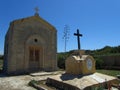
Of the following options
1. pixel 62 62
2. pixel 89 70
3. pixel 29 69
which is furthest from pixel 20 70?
pixel 62 62

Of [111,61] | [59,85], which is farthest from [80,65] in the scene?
[111,61]

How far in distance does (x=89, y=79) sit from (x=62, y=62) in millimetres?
14139

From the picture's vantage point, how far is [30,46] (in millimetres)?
16734

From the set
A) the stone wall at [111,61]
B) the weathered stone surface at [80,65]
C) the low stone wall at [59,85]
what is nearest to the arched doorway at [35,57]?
the low stone wall at [59,85]

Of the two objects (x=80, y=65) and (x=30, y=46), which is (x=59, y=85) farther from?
(x=30, y=46)

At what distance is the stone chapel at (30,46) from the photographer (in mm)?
15715

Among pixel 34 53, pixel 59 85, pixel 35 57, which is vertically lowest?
pixel 59 85

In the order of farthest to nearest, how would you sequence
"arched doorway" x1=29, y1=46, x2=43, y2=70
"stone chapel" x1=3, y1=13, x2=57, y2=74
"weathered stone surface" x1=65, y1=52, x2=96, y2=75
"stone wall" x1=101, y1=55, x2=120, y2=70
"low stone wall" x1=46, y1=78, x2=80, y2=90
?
"stone wall" x1=101, y1=55, x2=120, y2=70 → "arched doorway" x1=29, y1=46, x2=43, y2=70 → "stone chapel" x1=3, y1=13, x2=57, y2=74 → "weathered stone surface" x1=65, y1=52, x2=96, y2=75 → "low stone wall" x1=46, y1=78, x2=80, y2=90

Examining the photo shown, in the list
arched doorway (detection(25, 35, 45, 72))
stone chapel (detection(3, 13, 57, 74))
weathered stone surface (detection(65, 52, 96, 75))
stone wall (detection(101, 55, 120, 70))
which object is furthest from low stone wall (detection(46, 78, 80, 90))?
stone wall (detection(101, 55, 120, 70))

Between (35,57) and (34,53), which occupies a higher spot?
(34,53)

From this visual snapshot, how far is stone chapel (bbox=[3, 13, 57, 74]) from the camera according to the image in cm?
1571

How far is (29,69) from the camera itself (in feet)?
54.3

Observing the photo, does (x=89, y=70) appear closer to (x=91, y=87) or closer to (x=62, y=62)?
Answer: (x=91, y=87)

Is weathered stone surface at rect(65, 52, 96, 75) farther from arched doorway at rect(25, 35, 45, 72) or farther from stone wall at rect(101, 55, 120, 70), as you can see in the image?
stone wall at rect(101, 55, 120, 70)
